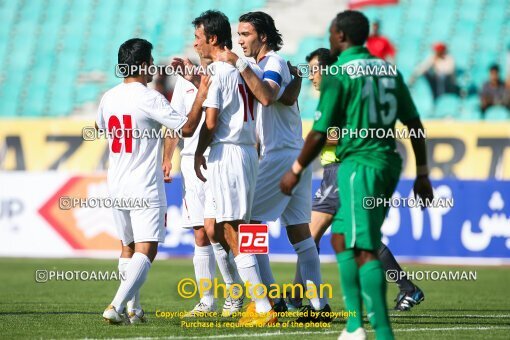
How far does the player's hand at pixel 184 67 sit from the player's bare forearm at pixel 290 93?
0.83 metres

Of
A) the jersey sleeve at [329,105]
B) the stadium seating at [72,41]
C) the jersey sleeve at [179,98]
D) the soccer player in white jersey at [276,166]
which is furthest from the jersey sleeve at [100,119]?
the stadium seating at [72,41]

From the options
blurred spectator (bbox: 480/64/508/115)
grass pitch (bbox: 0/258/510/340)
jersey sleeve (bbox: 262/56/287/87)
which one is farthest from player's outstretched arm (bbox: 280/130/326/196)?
blurred spectator (bbox: 480/64/508/115)

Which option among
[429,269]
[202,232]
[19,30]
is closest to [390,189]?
[202,232]

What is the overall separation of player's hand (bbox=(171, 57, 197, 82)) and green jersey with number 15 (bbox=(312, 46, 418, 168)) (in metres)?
2.17

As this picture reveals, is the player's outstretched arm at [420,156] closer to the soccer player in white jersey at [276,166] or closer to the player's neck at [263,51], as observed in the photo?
the soccer player in white jersey at [276,166]

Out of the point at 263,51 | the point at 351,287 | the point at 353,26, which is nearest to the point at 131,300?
the point at 263,51

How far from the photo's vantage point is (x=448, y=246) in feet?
55.6

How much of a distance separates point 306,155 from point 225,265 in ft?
9.59

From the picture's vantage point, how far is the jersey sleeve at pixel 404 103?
709 cm

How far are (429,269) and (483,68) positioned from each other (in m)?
6.85

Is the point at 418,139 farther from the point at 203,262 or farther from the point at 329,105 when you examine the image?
the point at 203,262

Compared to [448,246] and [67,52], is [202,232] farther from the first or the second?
[67,52]

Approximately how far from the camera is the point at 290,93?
8.84 meters

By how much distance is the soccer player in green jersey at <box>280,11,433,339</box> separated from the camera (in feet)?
22.4
